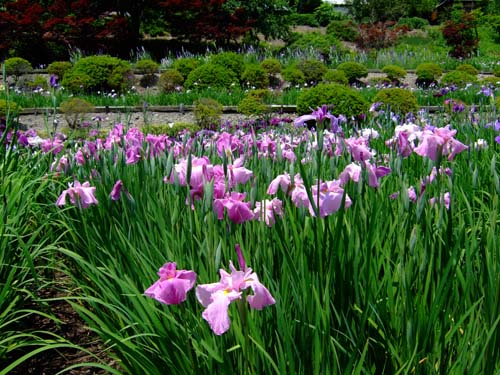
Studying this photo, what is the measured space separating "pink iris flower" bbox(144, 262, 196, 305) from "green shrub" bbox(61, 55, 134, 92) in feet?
44.0

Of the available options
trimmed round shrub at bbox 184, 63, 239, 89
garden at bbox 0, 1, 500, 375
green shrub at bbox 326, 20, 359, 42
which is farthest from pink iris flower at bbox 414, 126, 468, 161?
green shrub at bbox 326, 20, 359, 42

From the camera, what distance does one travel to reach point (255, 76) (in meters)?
14.0

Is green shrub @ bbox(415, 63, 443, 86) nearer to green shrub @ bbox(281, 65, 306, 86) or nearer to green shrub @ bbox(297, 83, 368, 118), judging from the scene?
green shrub @ bbox(281, 65, 306, 86)

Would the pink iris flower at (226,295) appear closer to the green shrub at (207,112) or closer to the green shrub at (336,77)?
the green shrub at (207,112)

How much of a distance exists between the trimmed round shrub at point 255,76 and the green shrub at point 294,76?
58cm

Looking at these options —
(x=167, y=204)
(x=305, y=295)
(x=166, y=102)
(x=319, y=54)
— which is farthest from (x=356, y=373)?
(x=319, y=54)

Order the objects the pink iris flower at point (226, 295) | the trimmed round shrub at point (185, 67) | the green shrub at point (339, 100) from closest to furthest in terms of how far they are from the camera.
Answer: the pink iris flower at point (226, 295) < the green shrub at point (339, 100) < the trimmed round shrub at point (185, 67)

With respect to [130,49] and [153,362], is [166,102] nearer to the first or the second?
[130,49]

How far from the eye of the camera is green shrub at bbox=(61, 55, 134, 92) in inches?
538

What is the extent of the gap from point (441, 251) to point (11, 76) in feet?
53.4

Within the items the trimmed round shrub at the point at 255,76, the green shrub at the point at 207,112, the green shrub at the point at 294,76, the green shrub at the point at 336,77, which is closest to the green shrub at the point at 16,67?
the trimmed round shrub at the point at 255,76

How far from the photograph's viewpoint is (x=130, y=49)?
20.7 m

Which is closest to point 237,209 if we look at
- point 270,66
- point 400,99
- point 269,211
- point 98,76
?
point 269,211

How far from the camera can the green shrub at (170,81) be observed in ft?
45.0
